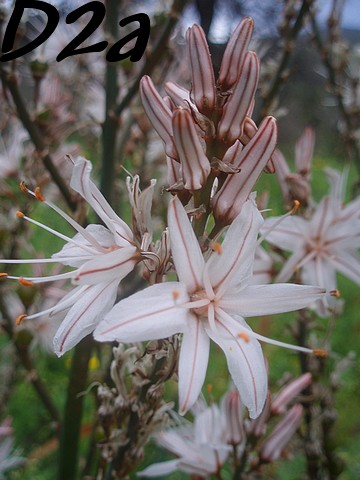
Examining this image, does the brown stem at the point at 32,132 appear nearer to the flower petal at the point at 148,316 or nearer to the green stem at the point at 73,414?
the green stem at the point at 73,414

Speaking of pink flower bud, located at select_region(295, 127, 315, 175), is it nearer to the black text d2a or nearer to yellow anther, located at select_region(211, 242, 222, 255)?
the black text d2a

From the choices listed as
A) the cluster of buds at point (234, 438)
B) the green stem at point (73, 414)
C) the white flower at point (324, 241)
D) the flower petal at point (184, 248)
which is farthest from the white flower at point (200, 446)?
the flower petal at point (184, 248)

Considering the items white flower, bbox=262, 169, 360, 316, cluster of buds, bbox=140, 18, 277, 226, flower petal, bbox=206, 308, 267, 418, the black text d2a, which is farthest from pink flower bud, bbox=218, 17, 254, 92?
white flower, bbox=262, 169, 360, 316

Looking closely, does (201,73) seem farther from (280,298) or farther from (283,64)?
(283,64)

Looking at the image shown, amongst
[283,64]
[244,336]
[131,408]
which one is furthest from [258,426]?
[283,64]

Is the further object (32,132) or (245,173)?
(32,132)

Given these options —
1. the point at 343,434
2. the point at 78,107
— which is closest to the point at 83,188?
the point at 78,107

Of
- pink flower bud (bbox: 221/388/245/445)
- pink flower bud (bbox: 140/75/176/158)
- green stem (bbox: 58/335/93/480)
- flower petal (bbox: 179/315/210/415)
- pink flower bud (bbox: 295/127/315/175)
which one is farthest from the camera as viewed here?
pink flower bud (bbox: 295/127/315/175)
